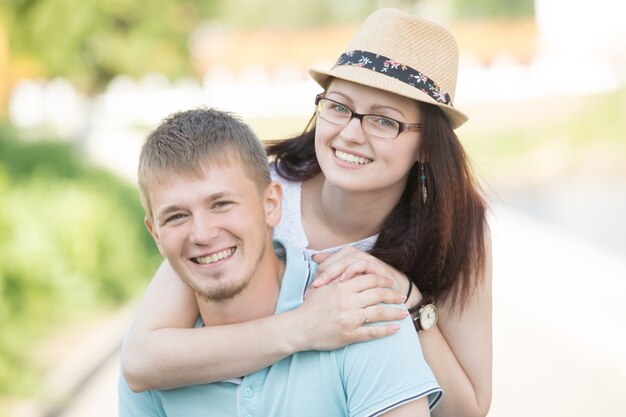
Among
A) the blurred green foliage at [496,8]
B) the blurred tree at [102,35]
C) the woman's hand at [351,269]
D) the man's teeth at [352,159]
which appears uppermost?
the blurred green foliage at [496,8]

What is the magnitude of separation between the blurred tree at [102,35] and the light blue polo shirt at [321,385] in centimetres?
1093

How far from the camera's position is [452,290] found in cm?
346

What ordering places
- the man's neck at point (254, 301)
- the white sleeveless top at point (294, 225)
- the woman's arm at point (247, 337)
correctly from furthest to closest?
the white sleeveless top at point (294, 225)
the man's neck at point (254, 301)
the woman's arm at point (247, 337)

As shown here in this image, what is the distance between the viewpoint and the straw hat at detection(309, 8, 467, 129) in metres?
3.34

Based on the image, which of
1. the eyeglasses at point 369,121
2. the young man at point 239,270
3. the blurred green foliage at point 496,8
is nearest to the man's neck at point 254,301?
the young man at point 239,270

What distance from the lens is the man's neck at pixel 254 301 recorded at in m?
2.94

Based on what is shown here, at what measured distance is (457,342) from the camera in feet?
11.4

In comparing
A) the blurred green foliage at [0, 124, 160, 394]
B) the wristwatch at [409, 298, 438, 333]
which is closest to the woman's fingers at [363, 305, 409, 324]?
the wristwatch at [409, 298, 438, 333]

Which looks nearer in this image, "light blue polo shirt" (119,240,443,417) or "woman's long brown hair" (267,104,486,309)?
"light blue polo shirt" (119,240,443,417)

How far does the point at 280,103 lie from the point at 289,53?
2681 millimetres

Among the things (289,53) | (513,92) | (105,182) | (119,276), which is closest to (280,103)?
(289,53)

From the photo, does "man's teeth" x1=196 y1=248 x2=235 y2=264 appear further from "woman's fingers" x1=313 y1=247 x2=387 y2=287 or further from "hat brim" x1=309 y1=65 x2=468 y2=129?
"hat brim" x1=309 y1=65 x2=468 y2=129

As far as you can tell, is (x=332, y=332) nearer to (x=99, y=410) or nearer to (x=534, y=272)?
(x=99, y=410)

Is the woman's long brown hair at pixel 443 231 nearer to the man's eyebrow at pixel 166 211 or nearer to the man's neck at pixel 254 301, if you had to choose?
the man's neck at pixel 254 301
